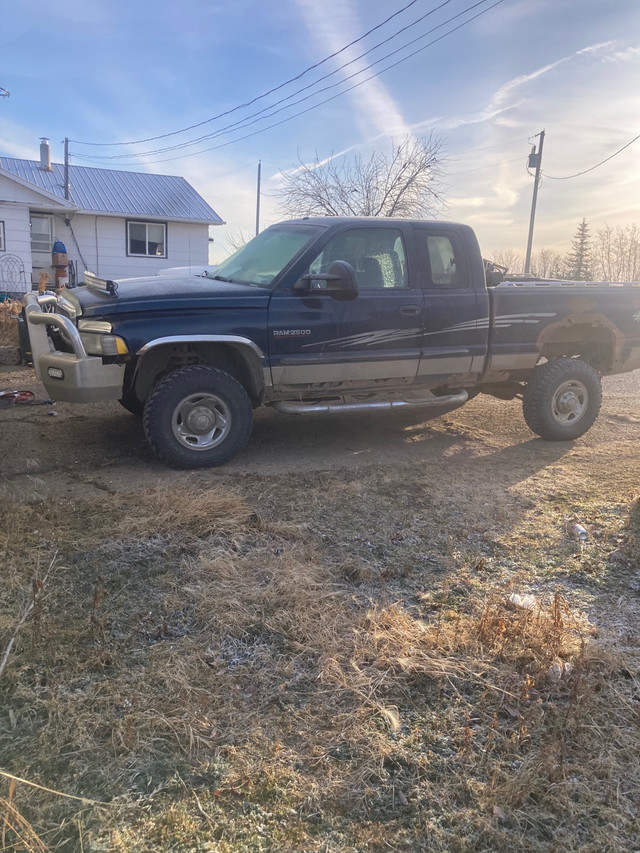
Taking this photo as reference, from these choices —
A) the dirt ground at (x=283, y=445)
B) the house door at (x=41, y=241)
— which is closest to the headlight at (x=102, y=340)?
the dirt ground at (x=283, y=445)

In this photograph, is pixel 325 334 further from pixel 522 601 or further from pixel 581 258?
pixel 581 258

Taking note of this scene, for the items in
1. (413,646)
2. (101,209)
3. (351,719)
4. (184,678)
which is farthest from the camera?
(101,209)

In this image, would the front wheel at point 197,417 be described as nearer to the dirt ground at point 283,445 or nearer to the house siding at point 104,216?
the dirt ground at point 283,445

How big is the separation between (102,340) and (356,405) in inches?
88.1

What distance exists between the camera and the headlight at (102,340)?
5051 millimetres

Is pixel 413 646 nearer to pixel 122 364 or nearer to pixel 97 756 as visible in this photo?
pixel 97 756

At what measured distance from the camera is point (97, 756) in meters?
2.25

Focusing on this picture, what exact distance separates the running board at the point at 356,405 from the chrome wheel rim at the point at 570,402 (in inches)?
39.9

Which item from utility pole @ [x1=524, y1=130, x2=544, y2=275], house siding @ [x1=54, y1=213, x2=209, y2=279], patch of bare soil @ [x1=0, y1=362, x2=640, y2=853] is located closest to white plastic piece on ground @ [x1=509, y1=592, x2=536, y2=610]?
patch of bare soil @ [x1=0, y1=362, x2=640, y2=853]

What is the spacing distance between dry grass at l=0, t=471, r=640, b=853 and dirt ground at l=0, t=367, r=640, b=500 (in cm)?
114

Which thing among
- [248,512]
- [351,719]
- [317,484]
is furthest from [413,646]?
[317,484]

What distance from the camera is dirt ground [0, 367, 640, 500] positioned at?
207 inches

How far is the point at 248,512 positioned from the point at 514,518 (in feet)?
6.00

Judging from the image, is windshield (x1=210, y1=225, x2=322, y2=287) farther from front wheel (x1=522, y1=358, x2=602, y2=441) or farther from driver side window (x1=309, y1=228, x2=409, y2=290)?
front wheel (x1=522, y1=358, x2=602, y2=441)
